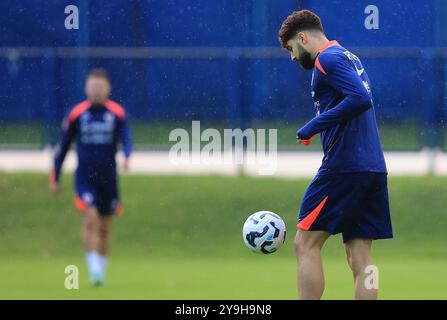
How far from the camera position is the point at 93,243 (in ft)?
40.0

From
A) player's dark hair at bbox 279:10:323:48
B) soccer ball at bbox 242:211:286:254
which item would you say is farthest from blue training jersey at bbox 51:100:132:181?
player's dark hair at bbox 279:10:323:48

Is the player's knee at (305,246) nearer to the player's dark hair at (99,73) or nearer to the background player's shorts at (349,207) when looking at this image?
the background player's shorts at (349,207)

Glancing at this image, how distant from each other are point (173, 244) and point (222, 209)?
0.66 m

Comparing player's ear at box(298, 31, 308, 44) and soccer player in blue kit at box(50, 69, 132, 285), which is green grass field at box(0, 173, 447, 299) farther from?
player's ear at box(298, 31, 308, 44)

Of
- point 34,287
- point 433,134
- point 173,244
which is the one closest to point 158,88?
point 173,244

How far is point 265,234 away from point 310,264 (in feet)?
1.76

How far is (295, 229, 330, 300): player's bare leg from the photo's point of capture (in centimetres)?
813

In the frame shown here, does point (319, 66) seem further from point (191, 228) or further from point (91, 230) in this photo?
point (191, 228)

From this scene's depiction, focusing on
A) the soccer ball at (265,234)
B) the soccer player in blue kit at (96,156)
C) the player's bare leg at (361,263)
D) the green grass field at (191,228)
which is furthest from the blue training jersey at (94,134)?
the player's bare leg at (361,263)

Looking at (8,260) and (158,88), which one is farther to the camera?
(158,88)

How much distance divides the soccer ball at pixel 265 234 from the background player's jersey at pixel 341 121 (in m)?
0.54

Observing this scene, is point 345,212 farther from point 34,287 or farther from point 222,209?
point 222,209

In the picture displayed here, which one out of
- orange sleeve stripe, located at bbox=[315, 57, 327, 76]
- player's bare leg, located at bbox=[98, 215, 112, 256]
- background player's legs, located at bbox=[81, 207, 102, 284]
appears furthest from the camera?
player's bare leg, located at bbox=[98, 215, 112, 256]
